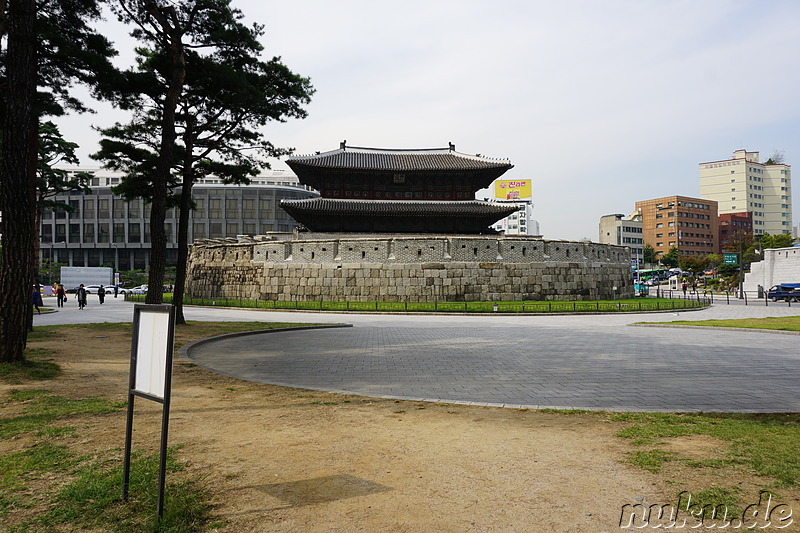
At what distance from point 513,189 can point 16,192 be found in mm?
71530

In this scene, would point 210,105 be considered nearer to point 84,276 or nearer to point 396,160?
point 396,160

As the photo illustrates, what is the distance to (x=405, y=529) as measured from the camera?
123 inches

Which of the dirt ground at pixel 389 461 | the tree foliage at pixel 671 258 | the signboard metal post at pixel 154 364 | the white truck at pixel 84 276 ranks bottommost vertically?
the dirt ground at pixel 389 461

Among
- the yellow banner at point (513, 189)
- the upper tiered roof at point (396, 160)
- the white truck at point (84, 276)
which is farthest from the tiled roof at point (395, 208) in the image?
the yellow banner at point (513, 189)

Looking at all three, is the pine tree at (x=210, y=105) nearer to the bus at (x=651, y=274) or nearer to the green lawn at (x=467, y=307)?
the green lawn at (x=467, y=307)

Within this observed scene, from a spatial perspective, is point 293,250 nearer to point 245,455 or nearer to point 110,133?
point 110,133

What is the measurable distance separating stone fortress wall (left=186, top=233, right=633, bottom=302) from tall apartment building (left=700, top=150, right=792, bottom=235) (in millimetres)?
95077

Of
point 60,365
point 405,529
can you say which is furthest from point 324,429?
point 60,365

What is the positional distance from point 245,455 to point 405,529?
6.60 ft

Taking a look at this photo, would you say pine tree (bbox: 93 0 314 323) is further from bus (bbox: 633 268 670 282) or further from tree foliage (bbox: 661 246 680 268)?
tree foliage (bbox: 661 246 680 268)

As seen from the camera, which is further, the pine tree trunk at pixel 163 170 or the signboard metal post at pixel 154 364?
the pine tree trunk at pixel 163 170

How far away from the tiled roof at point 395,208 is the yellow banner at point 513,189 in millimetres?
38523

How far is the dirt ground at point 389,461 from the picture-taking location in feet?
10.9

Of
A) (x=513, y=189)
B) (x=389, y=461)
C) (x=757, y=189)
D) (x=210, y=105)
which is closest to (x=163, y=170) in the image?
(x=210, y=105)
